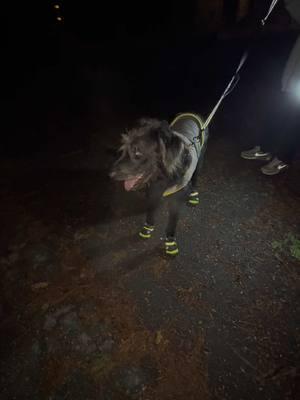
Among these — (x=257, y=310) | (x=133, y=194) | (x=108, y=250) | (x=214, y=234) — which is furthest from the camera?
(x=133, y=194)

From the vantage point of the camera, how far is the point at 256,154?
225 inches

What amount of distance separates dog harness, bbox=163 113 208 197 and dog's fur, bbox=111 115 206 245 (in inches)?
3.6

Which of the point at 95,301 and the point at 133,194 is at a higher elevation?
the point at 133,194

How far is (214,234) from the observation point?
420cm

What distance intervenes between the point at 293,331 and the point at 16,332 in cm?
307

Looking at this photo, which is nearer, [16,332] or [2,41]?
[16,332]

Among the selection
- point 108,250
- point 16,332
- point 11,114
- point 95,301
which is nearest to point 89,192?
point 108,250

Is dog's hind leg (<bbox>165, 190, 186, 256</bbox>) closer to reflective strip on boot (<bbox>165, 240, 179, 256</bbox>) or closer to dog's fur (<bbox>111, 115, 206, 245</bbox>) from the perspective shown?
reflective strip on boot (<bbox>165, 240, 179, 256</bbox>)

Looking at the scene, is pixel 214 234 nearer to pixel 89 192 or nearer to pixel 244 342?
pixel 244 342

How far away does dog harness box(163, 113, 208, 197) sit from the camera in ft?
10.4

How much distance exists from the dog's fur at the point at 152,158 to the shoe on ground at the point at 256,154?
10.3 feet

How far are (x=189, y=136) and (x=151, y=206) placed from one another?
1.04 metres

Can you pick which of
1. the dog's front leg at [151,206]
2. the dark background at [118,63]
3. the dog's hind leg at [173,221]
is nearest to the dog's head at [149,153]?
the dog's front leg at [151,206]

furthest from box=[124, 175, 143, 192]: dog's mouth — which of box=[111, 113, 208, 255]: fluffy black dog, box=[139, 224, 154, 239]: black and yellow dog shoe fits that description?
box=[139, 224, 154, 239]: black and yellow dog shoe
